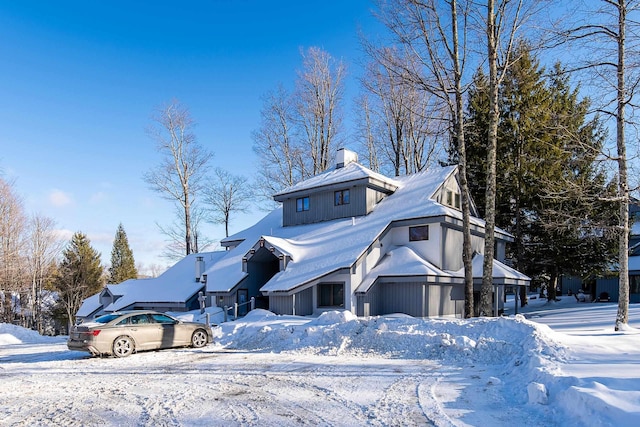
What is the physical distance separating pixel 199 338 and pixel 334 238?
10.3m

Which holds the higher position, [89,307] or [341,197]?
[341,197]

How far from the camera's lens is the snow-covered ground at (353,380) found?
6.52 metres

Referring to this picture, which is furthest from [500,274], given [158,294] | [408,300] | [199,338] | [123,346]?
[158,294]

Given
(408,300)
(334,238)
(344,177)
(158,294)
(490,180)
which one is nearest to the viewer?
(490,180)

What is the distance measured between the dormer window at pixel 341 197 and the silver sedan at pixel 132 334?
1289cm

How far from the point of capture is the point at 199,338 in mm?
15031

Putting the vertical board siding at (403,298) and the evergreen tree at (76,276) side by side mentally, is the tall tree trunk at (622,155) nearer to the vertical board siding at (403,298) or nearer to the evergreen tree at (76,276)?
the vertical board siding at (403,298)

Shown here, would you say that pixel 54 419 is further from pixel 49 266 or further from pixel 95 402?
pixel 49 266

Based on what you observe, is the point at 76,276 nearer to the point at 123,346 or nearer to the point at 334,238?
the point at 334,238

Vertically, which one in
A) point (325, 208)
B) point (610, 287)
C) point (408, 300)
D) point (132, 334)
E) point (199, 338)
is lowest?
point (610, 287)

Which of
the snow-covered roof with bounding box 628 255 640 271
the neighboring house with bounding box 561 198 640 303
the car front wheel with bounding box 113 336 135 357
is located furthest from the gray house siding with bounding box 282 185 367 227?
the snow-covered roof with bounding box 628 255 640 271

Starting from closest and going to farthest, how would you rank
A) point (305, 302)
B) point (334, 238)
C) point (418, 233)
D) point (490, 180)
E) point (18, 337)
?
point (490, 180)
point (18, 337)
point (305, 302)
point (418, 233)
point (334, 238)

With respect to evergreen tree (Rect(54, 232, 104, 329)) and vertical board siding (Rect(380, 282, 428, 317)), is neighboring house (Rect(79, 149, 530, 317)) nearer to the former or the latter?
vertical board siding (Rect(380, 282, 428, 317))

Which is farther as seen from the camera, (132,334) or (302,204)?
(302,204)
